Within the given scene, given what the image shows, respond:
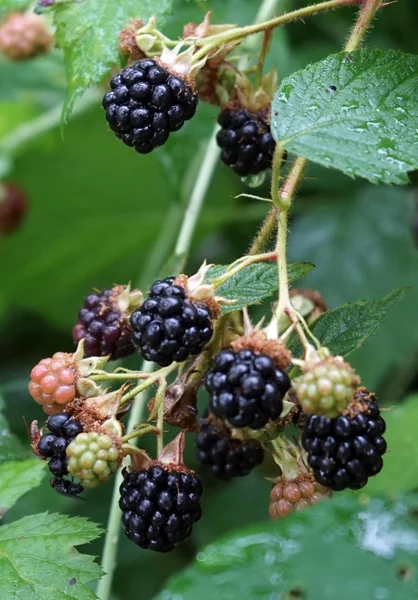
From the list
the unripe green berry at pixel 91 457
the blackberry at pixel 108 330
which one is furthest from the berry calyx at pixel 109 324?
the unripe green berry at pixel 91 457

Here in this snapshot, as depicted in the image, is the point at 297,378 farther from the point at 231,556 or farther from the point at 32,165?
the point at 32,165

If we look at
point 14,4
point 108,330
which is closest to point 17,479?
point 108,330

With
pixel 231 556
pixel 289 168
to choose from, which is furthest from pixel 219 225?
pixel 231 556

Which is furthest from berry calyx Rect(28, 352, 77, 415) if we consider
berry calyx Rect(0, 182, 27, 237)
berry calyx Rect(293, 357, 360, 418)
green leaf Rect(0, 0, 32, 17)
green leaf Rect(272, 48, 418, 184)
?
berry calyx Rect(0, 182, 27, 237)

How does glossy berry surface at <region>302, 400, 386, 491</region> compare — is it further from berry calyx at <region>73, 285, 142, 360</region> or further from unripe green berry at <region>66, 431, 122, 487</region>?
berry calyx at <region>73, 285, 142, 360</region>

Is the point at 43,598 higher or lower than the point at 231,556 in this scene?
lower

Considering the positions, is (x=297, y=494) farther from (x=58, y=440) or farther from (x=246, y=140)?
(x=246, y=140)

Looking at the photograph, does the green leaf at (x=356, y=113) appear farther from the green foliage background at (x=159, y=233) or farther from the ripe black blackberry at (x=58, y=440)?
the green foliage background at (x=159, y=233)
